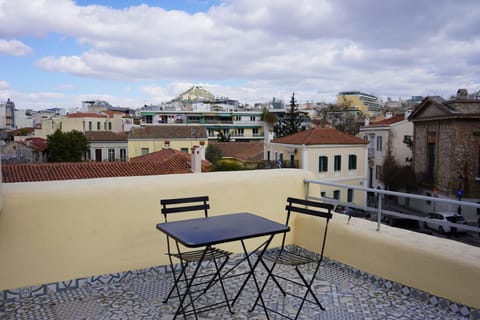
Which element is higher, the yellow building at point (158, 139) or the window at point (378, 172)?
the yellow building at point (158, 139)

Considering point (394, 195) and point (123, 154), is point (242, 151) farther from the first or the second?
point (394, 195)

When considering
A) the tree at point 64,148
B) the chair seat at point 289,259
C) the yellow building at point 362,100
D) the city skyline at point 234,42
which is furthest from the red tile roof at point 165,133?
the yellow building at point 362,100

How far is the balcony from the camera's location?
320cm

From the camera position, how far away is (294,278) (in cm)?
396

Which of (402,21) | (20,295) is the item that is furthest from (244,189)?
(402,21)

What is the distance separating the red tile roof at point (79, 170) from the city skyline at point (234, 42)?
3.16 meters

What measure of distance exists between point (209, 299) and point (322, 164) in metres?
25.6

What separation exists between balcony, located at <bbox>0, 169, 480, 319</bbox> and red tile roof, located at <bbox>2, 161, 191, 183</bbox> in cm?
1097

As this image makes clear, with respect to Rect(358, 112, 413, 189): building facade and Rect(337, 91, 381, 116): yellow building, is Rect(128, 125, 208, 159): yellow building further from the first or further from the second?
Rect(337, 91, 381, 116): yellow building

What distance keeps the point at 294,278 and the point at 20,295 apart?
8.24 ft

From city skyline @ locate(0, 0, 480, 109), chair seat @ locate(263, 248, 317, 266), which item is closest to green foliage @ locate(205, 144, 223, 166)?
city skyline @ locate(0, 0, 480, 109)

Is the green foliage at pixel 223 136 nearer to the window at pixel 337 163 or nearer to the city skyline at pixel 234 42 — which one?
the city skyline at pixel 234 42

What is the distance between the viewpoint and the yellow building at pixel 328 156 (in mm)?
27625

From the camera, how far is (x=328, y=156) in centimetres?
2825
